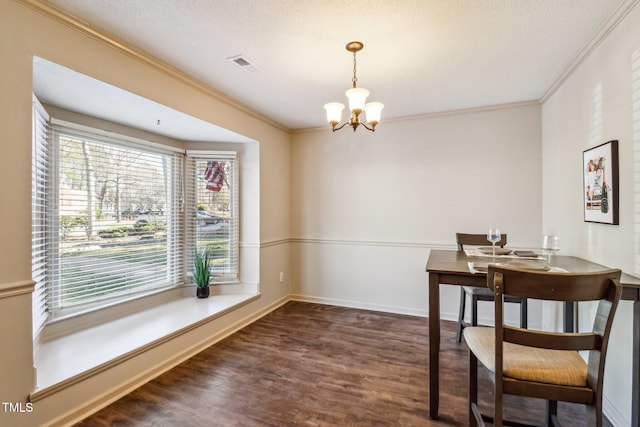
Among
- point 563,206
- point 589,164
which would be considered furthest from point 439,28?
point 563,206

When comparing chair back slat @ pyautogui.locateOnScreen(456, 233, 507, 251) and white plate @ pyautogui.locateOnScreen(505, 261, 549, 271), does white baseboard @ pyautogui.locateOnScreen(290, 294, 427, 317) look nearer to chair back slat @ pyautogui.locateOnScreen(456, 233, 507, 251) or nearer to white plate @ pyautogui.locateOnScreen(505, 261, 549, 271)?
chair back slat @ pyautogui.locateOnScreen(456, 233, 507, 251)

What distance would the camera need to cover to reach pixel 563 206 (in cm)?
260

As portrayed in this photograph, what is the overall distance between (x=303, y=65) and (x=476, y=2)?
124 centimetres

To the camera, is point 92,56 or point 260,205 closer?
point 92,56

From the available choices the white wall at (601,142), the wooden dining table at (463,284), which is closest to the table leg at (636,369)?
the wooden dining table at (463,284)

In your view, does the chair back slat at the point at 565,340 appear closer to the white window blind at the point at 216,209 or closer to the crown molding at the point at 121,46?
the crown molding at the point at 121,46

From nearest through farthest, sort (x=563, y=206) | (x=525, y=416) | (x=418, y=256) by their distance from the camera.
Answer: (x=525, y=416) < (x=563, y=206) < (x=418, y=256)

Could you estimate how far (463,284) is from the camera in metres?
1.72

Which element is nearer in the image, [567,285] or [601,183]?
[567,285]

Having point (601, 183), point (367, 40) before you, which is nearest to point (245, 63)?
point (367, 40)

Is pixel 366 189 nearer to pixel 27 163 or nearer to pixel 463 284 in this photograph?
pixel 463 284

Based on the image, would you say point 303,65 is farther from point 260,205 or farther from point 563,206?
point 563,206

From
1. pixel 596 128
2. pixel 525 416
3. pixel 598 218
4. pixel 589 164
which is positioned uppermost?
pixel 596 128

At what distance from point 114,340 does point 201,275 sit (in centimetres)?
118
